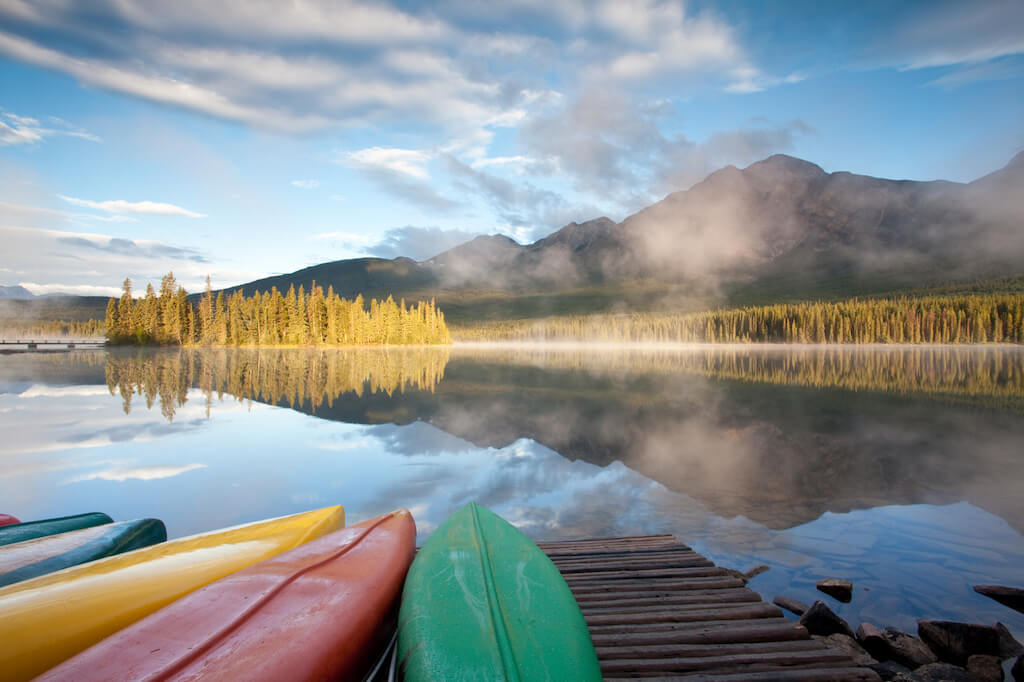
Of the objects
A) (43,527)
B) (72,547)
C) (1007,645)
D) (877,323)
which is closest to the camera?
(72,547)

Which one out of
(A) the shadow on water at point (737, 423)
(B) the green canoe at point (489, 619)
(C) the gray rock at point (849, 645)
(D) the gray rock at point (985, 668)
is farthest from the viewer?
(A) the shadow on water at point (737, 423)

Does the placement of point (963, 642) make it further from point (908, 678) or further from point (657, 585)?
point (657, 585)

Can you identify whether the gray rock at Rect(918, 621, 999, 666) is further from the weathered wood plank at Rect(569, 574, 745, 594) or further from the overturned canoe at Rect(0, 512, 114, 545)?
the overturned canoe at Rect(0, 512, 114, 545)

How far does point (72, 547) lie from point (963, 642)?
9.01 metres

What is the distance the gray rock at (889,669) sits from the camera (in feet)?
15.6

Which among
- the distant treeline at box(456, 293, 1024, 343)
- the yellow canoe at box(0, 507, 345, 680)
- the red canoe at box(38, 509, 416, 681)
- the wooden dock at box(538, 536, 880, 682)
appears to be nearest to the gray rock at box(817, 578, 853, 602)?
the wooden dock at box(538, 536, 880, 682)

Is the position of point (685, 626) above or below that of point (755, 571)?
above

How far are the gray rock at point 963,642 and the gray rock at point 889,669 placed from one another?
2.02 ft

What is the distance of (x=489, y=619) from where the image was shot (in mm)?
3758

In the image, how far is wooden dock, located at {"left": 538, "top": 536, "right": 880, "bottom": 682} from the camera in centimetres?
412

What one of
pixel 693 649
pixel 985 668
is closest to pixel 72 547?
A: pixel 693 649

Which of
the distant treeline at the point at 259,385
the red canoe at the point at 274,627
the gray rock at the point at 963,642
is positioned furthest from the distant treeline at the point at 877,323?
the red canoe at the point at 274,627

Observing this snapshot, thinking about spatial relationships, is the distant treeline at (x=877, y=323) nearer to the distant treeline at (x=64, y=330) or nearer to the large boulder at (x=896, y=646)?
the large boulder at (x=896, y=646)

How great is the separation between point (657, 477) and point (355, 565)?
28.7 feet
